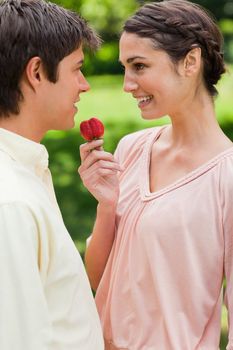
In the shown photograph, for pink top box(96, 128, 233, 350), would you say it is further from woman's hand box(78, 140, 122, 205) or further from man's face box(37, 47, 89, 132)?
man's face box(37, 47, 89, 132)

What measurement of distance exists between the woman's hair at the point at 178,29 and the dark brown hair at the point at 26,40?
60cm

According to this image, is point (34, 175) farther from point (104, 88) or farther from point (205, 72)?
point (104, 88)

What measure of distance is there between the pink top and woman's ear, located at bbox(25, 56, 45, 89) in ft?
2.62

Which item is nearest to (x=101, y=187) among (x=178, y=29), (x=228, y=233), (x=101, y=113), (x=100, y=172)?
(x=100, y=172)

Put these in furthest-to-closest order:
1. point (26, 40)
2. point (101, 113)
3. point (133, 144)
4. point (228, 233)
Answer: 1. point (101, 113)
2. point (133, 144)
3. point (228, 233)
4. point (26, 40)

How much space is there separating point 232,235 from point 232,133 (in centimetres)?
1130

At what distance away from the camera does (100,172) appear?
11.0 ft

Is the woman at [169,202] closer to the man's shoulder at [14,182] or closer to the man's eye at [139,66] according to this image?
the man's eye at [139,66]

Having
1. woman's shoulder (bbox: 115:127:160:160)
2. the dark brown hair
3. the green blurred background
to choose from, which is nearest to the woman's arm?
woman's shoulder (bbox: 115:127:160:160)

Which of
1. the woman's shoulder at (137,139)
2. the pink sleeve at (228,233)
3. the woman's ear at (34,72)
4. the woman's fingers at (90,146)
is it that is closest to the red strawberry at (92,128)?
the woman's fingers at (90,146)

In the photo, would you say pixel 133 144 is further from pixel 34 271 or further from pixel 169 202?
pixel 34 271

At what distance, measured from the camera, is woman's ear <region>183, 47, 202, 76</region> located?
334 centimetres

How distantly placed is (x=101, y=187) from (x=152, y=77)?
466 mm

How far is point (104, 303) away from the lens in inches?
138
